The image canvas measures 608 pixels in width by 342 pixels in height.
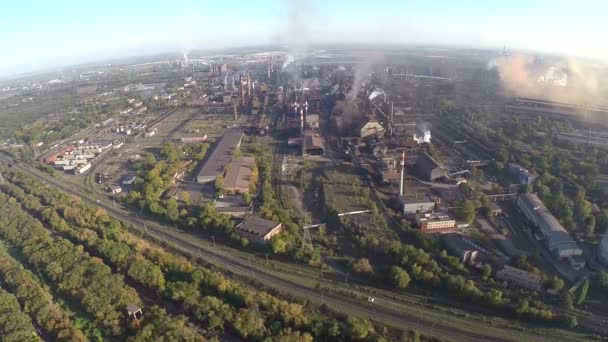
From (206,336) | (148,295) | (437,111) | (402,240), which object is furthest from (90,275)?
(437,111)

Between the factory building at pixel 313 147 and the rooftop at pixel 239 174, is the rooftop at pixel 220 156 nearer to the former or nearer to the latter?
the rooftop at pixel 239 174

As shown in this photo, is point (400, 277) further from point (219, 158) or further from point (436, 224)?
point (219, 158)

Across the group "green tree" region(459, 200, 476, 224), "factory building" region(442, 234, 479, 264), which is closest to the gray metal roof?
"green tree" region(459, 200, 476, 224)

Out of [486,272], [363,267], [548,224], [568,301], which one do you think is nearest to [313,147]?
[363,267]

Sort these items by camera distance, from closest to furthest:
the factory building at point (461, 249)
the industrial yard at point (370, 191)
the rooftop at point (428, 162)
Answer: the industrial yard at point (370, 191) < the factory building at point (461, 249) < the rooftop at point (428, 162)

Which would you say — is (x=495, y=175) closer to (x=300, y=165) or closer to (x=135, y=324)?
(x=300, y=165)

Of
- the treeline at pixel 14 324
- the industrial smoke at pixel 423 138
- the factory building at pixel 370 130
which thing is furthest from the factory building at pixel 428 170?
the treeline at pixel 14 324
